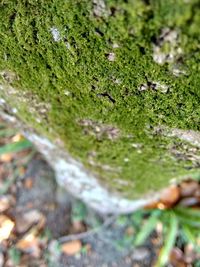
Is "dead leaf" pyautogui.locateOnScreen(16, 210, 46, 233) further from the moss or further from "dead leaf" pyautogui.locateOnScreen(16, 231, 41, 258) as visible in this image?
the moss

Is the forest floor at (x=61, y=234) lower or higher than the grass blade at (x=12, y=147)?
lower

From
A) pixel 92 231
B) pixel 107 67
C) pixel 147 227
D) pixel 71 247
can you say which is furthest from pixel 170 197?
pixel 107 67

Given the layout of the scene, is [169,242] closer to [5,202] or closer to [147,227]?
[147,227]

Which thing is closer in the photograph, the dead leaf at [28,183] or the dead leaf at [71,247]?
the dead leaf at [71,247]

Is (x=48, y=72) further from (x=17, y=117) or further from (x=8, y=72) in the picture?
(x=17, y=117)

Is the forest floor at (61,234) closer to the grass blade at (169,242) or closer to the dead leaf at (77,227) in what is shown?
the dead leaf at (77,227)

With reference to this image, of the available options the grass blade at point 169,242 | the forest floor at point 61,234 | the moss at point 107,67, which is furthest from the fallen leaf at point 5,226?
the moss at point 107,67

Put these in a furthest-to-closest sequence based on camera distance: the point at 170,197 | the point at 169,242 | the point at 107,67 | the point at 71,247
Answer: the point at 170,197
the point at 71,247
the point at 169,242
the point at 107,67
